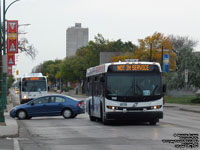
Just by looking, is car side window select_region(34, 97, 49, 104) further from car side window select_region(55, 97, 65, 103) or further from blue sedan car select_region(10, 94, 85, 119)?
car side window select_region(55, 97, 65, 103)

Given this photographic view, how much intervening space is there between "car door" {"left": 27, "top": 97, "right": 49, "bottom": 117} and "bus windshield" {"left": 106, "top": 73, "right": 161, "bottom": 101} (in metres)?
8.28

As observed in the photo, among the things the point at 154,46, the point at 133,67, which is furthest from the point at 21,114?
the point at 154,46

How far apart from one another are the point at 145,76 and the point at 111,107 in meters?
2.00

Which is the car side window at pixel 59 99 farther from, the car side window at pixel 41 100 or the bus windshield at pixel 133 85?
the bus windshield at pixel 133 85

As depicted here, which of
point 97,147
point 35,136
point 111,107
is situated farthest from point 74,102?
point 97,147

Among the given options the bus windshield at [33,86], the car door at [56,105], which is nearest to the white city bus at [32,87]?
the bus windshield at [33,86]

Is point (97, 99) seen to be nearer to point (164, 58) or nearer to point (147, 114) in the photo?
point (147, 114)

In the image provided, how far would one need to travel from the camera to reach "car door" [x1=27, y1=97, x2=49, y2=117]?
29031mm

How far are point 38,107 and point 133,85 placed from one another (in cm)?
906

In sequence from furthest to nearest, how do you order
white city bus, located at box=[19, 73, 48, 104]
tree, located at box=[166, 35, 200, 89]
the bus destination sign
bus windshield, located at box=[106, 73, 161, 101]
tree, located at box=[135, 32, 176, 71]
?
tree, located at box=[135, 32, 176, 71]
tree, located at box=[166, 35, 200, 89]
white city bus, located at box=[19, 73, 48, 104]
the bus destination sign
bus windshield, located at box=[106, 73, 161, 101]

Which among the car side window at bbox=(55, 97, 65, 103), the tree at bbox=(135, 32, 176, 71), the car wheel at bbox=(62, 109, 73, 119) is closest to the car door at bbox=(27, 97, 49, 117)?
the car side window at bbox=(55, 97, 65, 103)

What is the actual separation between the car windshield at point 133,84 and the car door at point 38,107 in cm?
828

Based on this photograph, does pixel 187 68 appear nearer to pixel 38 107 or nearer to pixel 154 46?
pixel 154 46

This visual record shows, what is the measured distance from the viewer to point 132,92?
21.4 metres
